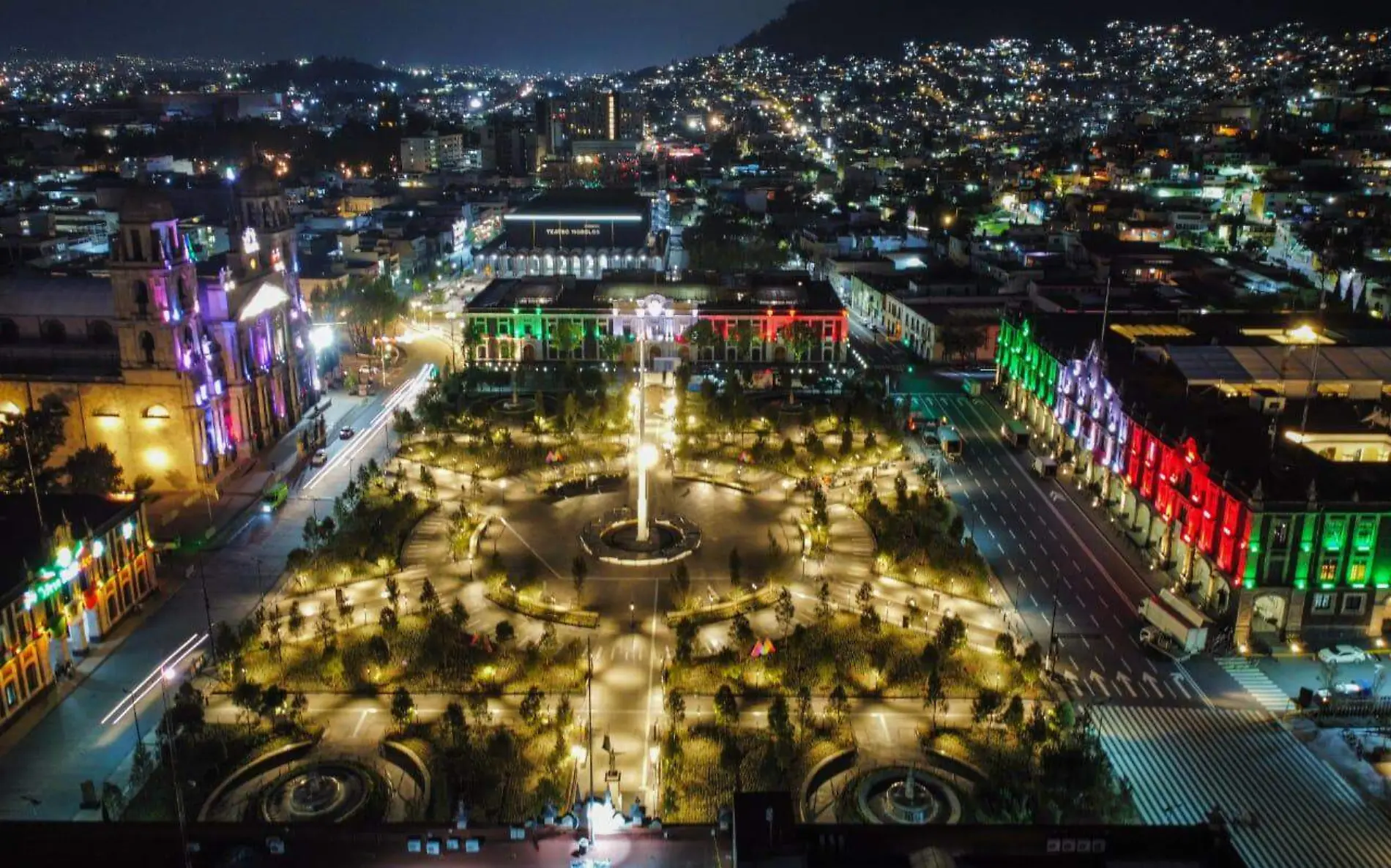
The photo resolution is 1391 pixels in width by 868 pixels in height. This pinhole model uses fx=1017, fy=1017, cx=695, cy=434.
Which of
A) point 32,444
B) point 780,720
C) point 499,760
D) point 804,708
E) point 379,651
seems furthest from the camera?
point 32,444

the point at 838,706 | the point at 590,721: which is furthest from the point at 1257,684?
the point at 590,721

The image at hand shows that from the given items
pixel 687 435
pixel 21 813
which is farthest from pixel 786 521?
pixel 21 813

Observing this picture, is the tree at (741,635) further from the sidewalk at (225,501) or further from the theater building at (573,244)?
the theater building at (573,244)

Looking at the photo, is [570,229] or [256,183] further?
[570,229]

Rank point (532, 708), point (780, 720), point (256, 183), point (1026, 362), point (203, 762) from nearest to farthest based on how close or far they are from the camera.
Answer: point (203, 762) → point (780, 720) → point (532, 708) → point (256, 183) → point (1026, 362)

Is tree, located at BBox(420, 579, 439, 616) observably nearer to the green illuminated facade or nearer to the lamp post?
the lamp post

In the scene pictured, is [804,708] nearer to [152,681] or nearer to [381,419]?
[152,681]
